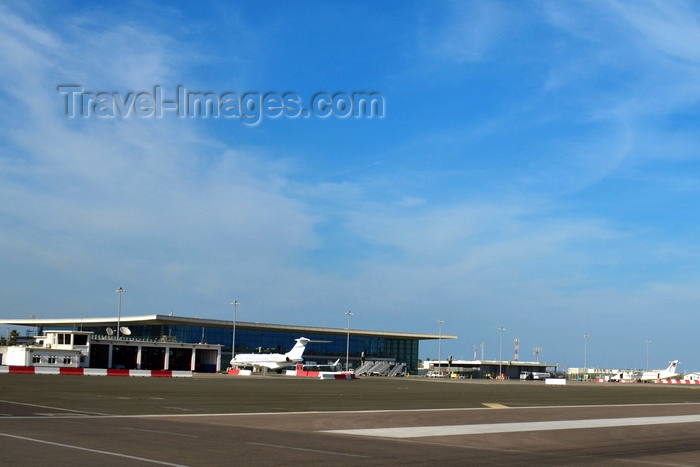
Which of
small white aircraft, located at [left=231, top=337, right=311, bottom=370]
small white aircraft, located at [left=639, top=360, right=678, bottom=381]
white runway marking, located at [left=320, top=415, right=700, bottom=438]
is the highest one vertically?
white runway marking, located at [left=320, top=415, right=700, bottom=438]

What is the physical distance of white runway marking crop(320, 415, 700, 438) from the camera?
23.4m

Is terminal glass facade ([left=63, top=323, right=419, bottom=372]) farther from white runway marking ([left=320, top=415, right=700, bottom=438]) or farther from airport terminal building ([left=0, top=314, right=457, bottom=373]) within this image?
white runway marking ([left=320, top=415, right=700, bottom=438])

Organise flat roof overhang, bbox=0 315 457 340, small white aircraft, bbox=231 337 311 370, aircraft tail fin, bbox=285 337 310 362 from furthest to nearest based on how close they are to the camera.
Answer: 1. flat roof overhang, bbox=0 315 457 340
2. aircraft tail fin, bbox=285 337 310 362
3. small white aircraft, bbox=231 337 311 370

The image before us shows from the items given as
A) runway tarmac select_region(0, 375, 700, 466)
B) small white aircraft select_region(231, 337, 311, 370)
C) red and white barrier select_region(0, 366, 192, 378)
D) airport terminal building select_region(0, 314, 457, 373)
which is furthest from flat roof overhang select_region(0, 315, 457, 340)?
runway tarmac select_region(0, 375, 700, 466)

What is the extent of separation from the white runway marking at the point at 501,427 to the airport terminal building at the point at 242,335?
11452 cm

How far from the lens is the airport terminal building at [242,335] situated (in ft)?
540

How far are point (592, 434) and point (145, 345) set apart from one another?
11430 cm

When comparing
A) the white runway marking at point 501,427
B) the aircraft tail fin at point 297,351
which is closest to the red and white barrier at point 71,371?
the aircraft tail fin at point 297,351

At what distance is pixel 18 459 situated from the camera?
1460 cm

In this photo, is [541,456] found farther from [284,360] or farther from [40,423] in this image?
[284,360]

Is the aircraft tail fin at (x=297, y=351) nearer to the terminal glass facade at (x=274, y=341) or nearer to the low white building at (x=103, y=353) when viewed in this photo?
the low white building at (x=103, y=353)

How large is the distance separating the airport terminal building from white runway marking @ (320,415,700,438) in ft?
376

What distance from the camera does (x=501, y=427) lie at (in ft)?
88.0

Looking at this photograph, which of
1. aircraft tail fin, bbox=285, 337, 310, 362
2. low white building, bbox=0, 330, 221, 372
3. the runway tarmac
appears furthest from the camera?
aircraft tail fin, bbox=285, 337, 310, 362
